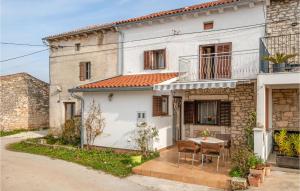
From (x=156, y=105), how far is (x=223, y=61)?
551cm

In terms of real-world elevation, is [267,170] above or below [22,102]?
below

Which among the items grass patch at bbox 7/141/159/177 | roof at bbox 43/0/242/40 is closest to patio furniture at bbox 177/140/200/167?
grass patch at bbox 7/141/159/177

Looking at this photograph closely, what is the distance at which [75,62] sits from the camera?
25.2 meters

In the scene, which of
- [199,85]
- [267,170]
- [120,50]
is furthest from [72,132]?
[267,170]

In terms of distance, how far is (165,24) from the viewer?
67.1ft

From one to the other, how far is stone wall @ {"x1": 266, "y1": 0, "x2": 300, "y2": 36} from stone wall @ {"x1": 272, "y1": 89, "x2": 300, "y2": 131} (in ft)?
12.0

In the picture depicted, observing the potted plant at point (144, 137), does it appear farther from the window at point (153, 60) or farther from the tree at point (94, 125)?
the window at point (153, 60)

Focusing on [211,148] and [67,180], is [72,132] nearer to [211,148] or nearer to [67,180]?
[67,180]

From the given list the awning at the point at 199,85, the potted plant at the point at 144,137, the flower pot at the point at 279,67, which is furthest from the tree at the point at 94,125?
the flower pot at the point at 279,67

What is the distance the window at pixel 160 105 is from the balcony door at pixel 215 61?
308cm

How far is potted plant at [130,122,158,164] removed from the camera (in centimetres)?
1574

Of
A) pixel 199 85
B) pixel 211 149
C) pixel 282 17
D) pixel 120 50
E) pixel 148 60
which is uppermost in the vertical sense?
pixel 282 17

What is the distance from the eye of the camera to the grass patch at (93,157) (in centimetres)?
1366

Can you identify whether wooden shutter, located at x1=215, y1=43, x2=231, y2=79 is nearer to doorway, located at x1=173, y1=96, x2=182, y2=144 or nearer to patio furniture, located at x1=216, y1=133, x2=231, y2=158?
doorway, located at x1=173, y1=96, x2=182, y2=144
